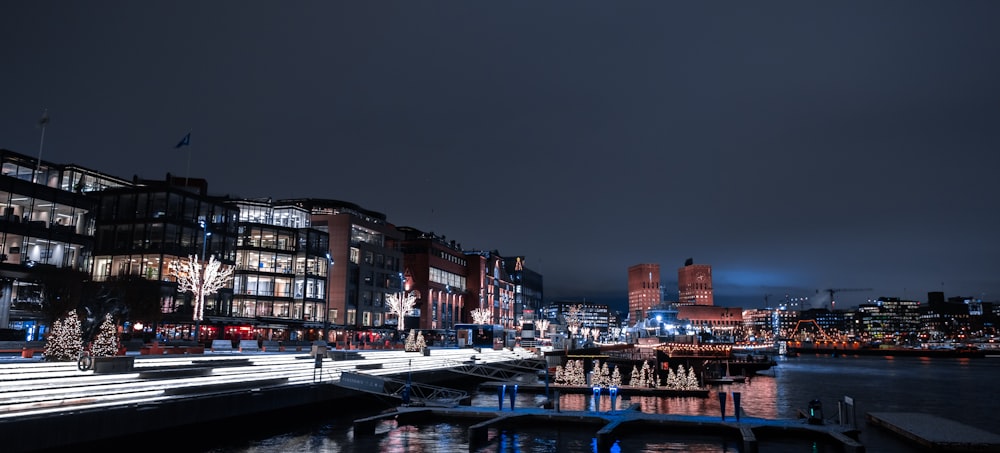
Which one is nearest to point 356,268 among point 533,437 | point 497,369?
point 497,369

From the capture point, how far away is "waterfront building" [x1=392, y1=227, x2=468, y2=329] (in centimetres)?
14438

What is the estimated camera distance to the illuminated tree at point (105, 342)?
3094 centimetres

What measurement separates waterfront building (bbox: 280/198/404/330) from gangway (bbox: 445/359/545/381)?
107 ft

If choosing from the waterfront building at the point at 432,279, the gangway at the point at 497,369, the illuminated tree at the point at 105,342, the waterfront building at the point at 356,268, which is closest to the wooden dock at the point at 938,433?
the gangway at the point at 497,369

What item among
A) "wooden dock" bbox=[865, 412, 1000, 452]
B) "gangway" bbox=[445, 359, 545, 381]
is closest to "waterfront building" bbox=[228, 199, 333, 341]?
"gangway" bbox=[445, 359, 545, 381]

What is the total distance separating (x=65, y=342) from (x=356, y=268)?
90.5 metres

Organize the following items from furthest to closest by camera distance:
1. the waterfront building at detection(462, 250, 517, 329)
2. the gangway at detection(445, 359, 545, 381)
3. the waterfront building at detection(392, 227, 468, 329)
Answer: the waterfront building at detection(462, 250, 517, 329)
the waterfront building at detection(392, 227, 468, 329)
the gangway at detection(445, 359, 545, 381)

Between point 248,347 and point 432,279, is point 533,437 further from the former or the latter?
point 432,279

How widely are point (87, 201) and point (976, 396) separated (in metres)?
109

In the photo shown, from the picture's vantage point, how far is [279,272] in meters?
109

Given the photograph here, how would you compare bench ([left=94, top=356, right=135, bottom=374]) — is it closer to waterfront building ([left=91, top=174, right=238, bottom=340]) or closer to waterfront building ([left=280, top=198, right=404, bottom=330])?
waterfront building ([left=91, top=174, right=238, bottom=340])

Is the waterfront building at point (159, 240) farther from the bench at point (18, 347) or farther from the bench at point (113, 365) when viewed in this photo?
the bench at point (113, 365)

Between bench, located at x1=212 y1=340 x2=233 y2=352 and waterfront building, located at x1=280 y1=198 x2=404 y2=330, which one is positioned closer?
bench, located at x1=212 y1=340 x2=233 y2=352

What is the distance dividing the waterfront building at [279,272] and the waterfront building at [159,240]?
1074cm
